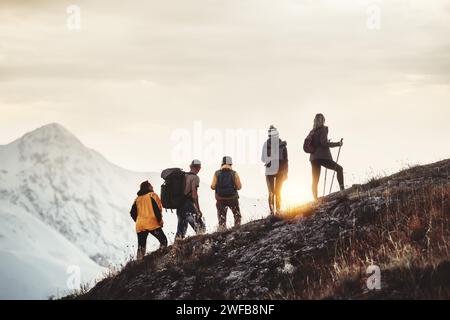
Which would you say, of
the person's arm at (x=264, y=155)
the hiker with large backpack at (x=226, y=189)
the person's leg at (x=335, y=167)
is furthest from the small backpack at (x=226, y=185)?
the person's leg at (x=335, y=167)

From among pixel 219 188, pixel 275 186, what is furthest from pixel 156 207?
pixel 275 186

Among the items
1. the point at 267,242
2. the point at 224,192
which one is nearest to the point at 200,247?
the point at 267,242

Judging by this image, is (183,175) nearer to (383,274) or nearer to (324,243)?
(324,243)

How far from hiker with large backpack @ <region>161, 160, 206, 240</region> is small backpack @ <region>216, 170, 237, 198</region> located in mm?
767

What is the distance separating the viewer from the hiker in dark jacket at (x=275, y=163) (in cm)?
1564

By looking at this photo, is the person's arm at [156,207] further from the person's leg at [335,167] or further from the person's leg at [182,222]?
the person's leg at [335,167]

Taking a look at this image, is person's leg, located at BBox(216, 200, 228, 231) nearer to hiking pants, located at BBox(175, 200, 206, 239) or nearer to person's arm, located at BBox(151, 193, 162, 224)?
hiking pants, located at BBox(175, 200, 206, 239)

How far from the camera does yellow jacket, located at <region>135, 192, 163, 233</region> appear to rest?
14.8m

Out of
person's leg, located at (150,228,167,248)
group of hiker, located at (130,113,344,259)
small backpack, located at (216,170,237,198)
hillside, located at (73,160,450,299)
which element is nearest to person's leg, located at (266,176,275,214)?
group of hiker, located at (130,113,344,259)

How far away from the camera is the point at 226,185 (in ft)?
53.4

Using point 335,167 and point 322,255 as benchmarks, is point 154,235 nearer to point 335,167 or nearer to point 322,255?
point 335,167

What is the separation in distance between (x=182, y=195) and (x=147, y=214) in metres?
1.28

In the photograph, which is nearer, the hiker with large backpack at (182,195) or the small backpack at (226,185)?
the hiker with large backpack at (182,195)

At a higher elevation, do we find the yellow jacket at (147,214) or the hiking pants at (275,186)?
the hiking pants at (275,186)
